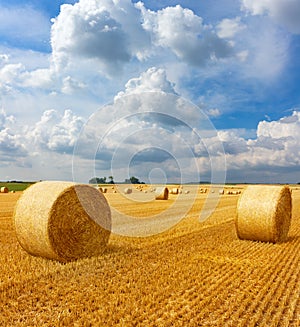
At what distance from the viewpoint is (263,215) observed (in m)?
10.6

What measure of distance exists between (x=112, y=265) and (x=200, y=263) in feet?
6.11

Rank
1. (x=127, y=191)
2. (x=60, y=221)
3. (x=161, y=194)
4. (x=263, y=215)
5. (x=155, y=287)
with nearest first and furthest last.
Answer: (x=155, y=287) → (x=60, y=221) → (x=263, y=215) → (x=161, y=194) → (x=127, y=191)

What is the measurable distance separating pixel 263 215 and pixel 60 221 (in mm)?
6075

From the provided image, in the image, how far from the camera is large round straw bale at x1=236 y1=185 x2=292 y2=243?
10422 mm

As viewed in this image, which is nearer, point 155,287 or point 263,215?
point 155,287

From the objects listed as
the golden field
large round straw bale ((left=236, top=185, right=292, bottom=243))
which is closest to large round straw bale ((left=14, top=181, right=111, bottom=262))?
the golden field

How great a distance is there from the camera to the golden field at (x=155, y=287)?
4.77 meters

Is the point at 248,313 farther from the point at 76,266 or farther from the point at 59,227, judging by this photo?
the point at 59,227

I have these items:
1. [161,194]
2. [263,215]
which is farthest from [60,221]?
[161,194]

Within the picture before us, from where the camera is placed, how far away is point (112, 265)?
23.9ft

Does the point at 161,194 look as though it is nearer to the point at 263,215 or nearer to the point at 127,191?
the point at 127,191

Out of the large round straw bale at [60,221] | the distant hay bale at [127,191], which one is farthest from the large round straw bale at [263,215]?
the distant hay bale at [127,191]

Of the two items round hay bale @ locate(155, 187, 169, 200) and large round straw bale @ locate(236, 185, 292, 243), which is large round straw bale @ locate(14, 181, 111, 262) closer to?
large round straw bale @ locate(236, 185, 292, 243)

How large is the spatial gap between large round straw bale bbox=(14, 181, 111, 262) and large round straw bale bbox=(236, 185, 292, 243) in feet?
14.7
